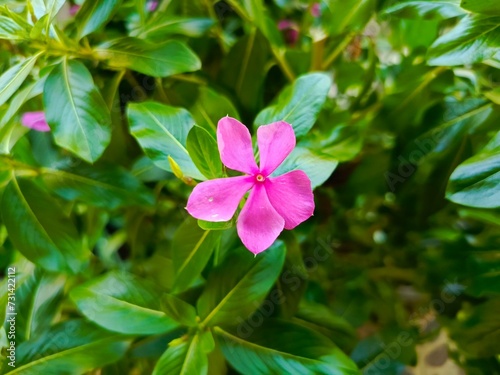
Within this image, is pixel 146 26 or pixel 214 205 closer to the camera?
pixel 214 205

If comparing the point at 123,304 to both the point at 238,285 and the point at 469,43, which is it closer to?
the point at 238,285

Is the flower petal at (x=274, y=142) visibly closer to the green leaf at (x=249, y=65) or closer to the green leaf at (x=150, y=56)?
the green leaf at (x=150, y=56)

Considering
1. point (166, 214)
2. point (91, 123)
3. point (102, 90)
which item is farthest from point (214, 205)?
point (166, 214)

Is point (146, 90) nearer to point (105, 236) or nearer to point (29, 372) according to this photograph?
point (105, 236)

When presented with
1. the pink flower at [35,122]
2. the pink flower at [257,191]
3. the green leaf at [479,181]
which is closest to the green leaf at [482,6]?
the green leaf at [479,181]

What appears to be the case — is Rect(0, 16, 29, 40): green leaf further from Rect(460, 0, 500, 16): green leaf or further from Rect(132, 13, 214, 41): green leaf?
Rect(460, 0, 500, 16): green leaf

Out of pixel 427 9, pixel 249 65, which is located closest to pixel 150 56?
pixel 249 65
